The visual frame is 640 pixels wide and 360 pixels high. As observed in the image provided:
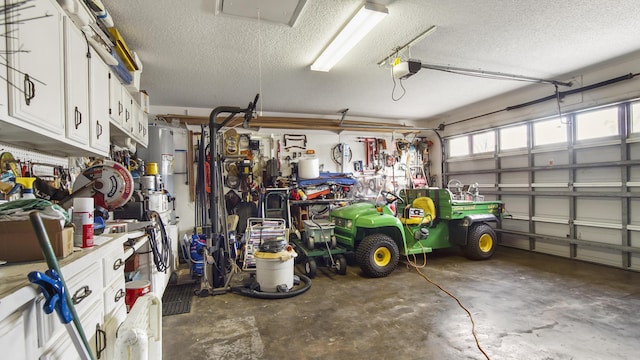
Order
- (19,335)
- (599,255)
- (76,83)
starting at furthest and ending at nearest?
(599,255) → (76,83) → (19,335)

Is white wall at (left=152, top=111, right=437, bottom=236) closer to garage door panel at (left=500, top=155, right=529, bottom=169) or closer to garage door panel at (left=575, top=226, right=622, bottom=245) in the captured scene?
garage door panel at (left=500, top=155, right=529, bottom=169)

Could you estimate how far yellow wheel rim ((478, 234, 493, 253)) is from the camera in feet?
15.8

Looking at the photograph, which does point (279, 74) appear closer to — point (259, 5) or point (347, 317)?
point (259, 5)

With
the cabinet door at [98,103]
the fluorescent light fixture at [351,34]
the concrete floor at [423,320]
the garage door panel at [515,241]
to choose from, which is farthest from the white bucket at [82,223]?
the garage door panel at [515,241]

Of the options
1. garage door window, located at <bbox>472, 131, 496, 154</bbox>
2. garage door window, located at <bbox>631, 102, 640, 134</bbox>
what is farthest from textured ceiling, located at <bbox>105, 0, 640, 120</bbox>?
garage door window, located at <bbox>472, 131, 496, 154</bbox>

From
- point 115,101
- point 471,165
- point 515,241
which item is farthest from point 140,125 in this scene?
point 515,241

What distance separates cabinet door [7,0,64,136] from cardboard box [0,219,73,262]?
1.84 ft

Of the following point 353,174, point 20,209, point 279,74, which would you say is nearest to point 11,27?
point 20,209

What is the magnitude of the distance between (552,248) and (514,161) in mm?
1689

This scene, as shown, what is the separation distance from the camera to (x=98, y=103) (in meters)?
2.24

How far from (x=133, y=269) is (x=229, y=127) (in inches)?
150

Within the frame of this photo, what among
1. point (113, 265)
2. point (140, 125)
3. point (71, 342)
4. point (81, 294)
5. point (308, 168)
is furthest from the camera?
point (308, 168)

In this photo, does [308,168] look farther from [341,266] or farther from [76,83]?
[76,83]

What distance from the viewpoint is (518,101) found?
533cm
